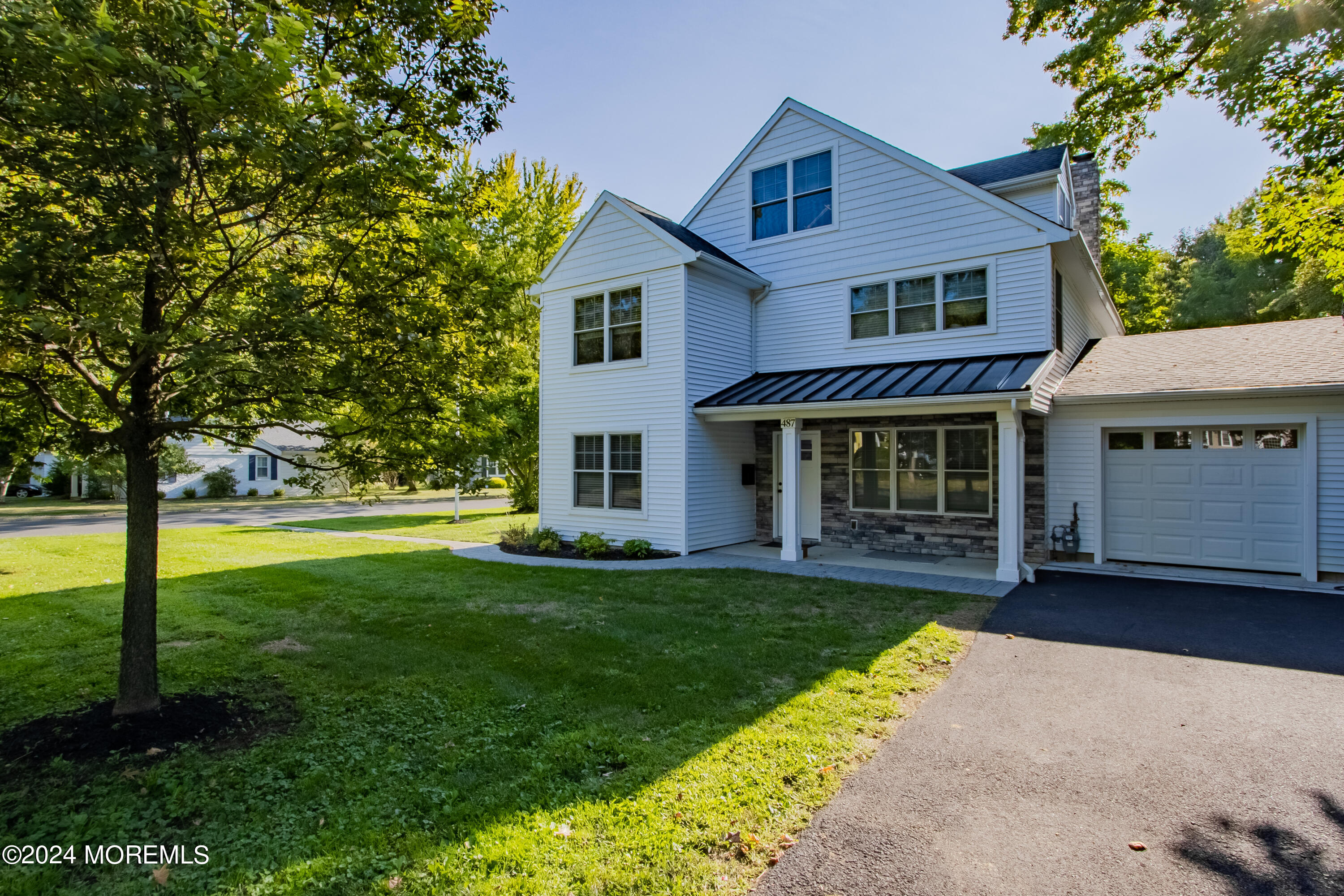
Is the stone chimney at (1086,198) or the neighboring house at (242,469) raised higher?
the stone chimney at (1086,198)

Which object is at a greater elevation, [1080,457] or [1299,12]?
[1299,12]

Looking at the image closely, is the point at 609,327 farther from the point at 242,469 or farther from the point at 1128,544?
the point at 242,469

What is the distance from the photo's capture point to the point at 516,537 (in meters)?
13.4

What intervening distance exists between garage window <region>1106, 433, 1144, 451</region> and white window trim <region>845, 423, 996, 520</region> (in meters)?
1.90

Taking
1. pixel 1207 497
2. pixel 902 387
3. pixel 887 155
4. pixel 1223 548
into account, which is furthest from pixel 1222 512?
pixel 887 155

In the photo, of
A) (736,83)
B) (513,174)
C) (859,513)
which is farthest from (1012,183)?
(513,174)

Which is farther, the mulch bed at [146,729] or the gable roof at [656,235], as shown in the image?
the gable roof at [656,235]

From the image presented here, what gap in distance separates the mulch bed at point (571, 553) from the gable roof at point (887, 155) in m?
7.70

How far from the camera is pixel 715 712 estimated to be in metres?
4.63

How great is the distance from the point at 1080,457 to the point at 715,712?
368 inches

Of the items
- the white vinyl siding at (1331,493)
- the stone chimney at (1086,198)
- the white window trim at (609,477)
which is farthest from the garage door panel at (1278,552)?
the white window trim at (609,477)

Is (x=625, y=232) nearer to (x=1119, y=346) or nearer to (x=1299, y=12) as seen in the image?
(x=1299, y=12)

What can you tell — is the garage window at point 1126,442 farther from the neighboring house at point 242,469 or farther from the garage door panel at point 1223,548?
the neighboring house at point 242,469

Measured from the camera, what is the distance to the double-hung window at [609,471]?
12.6 metres
